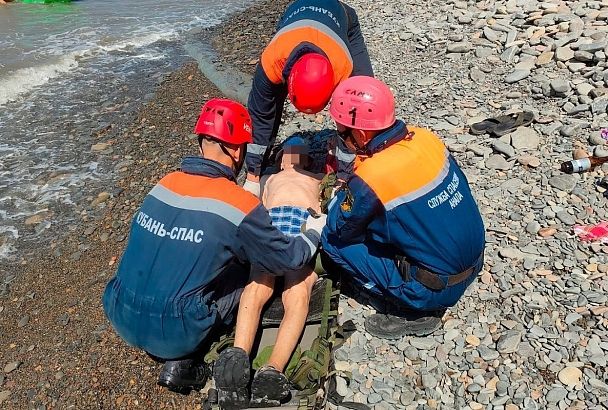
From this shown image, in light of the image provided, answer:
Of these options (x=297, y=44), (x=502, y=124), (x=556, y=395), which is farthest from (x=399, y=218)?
(x=502, y=124)

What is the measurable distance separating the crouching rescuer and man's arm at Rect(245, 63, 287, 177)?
4.71ft

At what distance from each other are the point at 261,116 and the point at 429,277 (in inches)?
94.5

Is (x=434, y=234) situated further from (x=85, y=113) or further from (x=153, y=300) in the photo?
(x=85, y=113)

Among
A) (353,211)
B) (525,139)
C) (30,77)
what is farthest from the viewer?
(30,77)

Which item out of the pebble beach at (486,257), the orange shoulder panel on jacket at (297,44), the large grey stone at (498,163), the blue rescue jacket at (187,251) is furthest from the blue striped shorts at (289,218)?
the large grey stone at (498,163)

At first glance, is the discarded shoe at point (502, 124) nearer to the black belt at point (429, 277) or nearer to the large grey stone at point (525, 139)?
the large grey stone at point (525, 139)

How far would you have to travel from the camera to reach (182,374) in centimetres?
424

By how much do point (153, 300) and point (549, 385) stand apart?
253 cm

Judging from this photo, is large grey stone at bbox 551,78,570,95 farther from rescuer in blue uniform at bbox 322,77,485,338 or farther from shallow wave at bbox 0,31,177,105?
shallow wave at bbox 0,31,177,105

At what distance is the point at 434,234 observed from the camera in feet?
13.2

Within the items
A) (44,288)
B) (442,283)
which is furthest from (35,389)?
(442,283)

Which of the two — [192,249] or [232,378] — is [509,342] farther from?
[192,249]

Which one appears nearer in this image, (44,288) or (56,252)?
(44,288)

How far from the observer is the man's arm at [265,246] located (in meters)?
3.82
